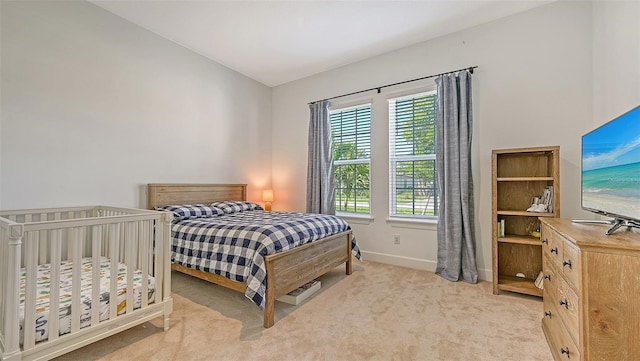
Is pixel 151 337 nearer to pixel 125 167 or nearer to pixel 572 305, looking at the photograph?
pixel 125 167

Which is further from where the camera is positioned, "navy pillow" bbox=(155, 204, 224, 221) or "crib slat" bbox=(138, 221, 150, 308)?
"navy pillow" bbox=(155, 204, 224, 221)

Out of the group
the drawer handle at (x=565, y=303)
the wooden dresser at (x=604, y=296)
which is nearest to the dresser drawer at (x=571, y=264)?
the wooden dresser at (x=604, y=296)

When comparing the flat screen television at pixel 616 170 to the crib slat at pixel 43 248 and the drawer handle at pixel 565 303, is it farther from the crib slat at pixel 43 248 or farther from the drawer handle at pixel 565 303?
the crib slat at pixel 43 248

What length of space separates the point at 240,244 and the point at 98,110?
2074 millimetres

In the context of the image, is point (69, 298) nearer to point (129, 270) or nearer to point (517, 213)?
point (129, 270)

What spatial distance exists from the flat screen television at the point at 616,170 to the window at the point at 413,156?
1.63m

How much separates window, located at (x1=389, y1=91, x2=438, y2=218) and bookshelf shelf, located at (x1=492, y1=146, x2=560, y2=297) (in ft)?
2.45

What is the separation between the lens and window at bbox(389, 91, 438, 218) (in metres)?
3.37

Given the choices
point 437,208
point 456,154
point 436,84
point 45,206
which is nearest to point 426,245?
point 437,208

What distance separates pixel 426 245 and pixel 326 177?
64.5 inches

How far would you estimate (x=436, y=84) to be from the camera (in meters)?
3.18

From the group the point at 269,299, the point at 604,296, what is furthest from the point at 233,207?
the point at 604,296

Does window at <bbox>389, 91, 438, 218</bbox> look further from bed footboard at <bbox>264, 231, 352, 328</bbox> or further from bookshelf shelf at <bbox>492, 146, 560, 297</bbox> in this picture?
bed footboard at <bbox>264, 231, 352, 328</bbox>

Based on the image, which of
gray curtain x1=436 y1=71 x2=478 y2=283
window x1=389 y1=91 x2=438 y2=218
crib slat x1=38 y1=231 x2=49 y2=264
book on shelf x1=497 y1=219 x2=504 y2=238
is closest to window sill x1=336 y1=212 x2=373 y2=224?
window x1=389 y1=91 x2=438 y2=218
